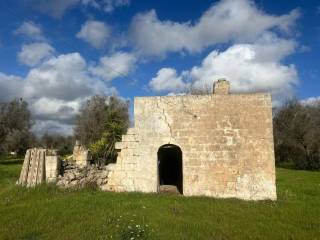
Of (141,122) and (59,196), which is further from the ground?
(141,122)

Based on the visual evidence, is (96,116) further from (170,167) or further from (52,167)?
(52,167)

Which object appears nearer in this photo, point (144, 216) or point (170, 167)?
point (144, 216)

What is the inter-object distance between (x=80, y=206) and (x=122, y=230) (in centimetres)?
293

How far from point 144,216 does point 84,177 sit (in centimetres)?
531

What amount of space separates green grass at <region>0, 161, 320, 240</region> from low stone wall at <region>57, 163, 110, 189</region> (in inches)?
21.9

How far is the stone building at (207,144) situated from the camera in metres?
12.8

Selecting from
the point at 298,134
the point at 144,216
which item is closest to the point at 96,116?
the point at 298,134

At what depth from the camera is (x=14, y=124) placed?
44.7 m

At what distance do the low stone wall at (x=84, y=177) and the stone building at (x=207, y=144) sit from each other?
1.04 ft

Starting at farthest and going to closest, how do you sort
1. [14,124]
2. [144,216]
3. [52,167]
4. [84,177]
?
[14,124]
[84,177]
[52,167]
[144,216]

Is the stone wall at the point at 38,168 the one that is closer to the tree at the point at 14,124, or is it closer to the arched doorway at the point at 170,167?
the arched doorway at the point at 170,167

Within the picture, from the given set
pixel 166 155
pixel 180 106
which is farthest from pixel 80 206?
pixel 166 155

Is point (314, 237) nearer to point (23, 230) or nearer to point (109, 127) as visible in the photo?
point (23, 230)

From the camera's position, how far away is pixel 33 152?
13625 mm
